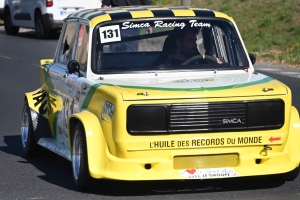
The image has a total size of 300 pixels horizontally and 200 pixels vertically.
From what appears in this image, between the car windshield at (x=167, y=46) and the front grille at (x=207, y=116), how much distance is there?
112 cm

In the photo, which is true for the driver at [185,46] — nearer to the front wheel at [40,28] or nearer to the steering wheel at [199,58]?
the steering wheel at [199,58]

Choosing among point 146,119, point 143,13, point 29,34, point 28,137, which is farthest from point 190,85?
point 29,34

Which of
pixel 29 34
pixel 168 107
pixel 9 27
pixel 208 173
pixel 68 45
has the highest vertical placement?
pixel 168 107

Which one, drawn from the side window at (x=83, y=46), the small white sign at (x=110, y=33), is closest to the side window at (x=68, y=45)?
the side window at (x=83, y=46)

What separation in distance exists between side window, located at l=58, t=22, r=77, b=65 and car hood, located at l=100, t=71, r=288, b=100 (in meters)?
1.03

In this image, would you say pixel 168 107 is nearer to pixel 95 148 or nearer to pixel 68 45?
pixel 95 148

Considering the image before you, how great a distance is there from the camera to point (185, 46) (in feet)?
25.9

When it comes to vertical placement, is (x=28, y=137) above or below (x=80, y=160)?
below

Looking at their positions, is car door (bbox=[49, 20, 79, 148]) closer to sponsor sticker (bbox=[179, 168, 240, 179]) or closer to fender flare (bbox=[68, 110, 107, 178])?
fender flare (bbox=[68, 110, 107, 178])

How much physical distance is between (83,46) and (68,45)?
0.64 meters

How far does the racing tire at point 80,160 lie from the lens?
6.81m

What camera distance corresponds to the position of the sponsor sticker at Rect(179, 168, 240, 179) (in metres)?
6.61

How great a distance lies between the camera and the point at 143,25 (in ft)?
25.8

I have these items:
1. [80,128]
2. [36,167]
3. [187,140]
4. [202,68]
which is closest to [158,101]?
[187,140]
